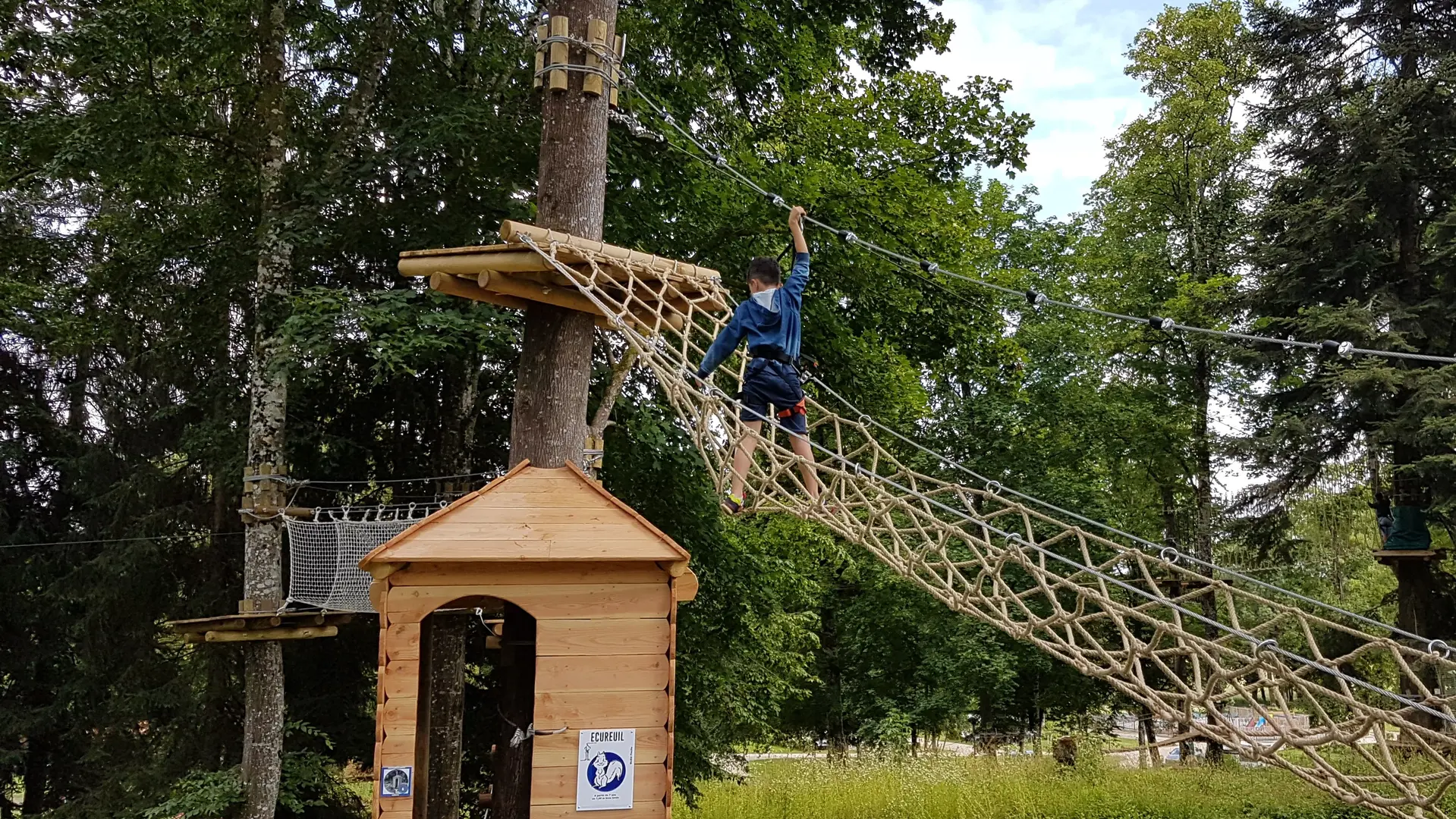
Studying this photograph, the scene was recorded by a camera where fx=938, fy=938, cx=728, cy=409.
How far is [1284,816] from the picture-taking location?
720 centimetres

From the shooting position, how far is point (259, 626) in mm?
5434

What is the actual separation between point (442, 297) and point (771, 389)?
2848mm

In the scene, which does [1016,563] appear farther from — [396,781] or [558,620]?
[396,781]

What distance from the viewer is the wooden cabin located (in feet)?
8.79

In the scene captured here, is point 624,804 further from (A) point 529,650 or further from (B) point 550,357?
(B) point 550,357

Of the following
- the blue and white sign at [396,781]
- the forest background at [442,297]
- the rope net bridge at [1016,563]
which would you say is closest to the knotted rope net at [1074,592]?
the rope net bridge at [1016,563]

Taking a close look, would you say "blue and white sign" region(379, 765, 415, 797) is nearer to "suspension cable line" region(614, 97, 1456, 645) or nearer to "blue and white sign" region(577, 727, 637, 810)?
"blue and white sign" region(577, 727, 637, 810)

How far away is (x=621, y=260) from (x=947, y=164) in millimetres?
4328

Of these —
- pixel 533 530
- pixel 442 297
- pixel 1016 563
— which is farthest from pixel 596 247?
pixel 442 297

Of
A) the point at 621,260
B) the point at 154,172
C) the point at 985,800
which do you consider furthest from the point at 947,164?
the point at 154,172

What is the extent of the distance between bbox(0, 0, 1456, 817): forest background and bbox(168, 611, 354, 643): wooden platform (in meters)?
0.93

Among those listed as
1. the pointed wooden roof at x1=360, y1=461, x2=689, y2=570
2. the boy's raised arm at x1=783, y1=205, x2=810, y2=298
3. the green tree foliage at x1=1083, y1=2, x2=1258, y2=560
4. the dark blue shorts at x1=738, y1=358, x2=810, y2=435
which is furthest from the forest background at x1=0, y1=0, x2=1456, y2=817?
the pointed wooden roof at x1=360, y1=461, x2=689, y2=570

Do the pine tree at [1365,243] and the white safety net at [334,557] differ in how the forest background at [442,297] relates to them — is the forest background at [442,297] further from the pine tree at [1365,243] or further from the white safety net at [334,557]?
the white safety net at [334,557]

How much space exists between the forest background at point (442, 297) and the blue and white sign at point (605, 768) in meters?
2.85
